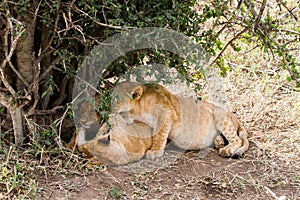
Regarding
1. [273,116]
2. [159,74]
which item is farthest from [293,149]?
[159,74]

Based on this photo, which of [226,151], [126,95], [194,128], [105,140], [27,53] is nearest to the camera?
[27,53]

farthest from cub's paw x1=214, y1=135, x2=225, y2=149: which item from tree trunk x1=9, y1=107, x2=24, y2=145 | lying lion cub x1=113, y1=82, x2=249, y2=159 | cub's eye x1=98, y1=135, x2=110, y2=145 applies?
tree trunk x1=9, y1=107, x2=24, y2=145

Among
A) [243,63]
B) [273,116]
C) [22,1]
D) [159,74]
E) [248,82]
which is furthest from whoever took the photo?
[243,63]

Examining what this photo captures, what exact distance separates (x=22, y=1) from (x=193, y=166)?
1.74 meters

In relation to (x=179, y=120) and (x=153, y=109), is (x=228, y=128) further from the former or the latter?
(x=153, y=109)

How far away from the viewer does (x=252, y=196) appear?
3.52 metres

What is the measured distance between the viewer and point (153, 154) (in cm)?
388

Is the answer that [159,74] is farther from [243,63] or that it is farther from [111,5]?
[243,63]

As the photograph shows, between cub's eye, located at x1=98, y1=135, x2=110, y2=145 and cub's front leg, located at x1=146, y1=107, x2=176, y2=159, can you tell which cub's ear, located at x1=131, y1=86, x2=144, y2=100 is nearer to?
cub's front leg, located at x1=146, y1=107, x2=176, y2=159

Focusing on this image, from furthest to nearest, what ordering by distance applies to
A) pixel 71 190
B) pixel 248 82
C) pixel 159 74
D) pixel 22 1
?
pixel 248 82
pixel 159 74
pixel 71 190
pixel 22 1

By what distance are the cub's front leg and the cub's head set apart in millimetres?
205

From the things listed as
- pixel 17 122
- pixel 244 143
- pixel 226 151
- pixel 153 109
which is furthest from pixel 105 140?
pixel 244 143

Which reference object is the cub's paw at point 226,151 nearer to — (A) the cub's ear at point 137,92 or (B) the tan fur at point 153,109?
(B) the tan fur at point 153,109

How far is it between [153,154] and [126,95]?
0.50 m
